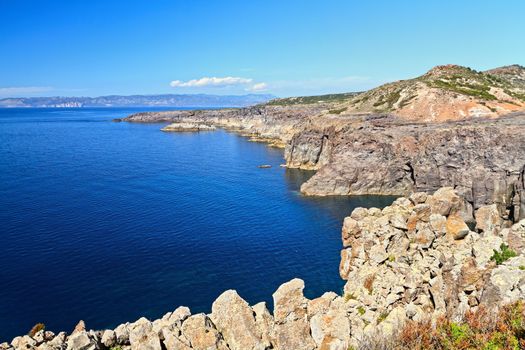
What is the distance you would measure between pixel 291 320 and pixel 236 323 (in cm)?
354

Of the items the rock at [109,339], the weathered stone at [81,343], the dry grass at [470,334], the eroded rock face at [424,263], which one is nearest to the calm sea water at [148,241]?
the eroded rock face at [424,263]

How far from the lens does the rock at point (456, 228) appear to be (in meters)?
39.1

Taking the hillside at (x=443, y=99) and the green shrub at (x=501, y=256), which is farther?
the hillside at (x=443, y=99)

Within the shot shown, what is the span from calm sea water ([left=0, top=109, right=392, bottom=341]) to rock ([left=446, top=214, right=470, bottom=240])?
65.7ft

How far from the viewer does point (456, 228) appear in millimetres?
40000

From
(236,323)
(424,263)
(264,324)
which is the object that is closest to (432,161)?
(424,263)

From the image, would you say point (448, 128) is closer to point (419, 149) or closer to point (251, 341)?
point (419, 149)

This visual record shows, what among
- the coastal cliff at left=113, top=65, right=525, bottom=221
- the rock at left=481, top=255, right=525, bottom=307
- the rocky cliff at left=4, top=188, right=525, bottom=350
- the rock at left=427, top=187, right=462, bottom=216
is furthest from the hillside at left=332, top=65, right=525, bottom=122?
the rock at left=481, top=255, right=525, bottom=307

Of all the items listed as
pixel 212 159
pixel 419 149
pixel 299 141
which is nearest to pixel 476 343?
pixel 419 149

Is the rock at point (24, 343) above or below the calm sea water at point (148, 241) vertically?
above

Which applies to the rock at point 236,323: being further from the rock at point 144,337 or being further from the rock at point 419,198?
the rock at point 419,198

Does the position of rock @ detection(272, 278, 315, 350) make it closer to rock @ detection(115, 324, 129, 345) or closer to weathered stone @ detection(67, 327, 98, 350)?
rock @ detection(115, 324, 129, 345)

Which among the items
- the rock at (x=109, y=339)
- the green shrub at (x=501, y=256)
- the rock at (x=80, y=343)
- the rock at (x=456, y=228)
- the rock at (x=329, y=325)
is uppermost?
the green shrub at (x=501, y=256)

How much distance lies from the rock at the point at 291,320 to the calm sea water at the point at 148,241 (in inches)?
1049
